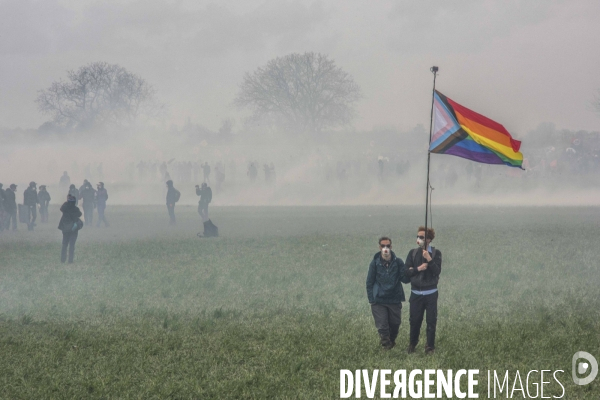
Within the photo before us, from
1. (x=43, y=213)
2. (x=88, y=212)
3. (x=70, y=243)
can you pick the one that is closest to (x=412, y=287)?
(x=70, y=243)

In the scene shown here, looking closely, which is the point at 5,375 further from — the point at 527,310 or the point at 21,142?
the point at 21,142

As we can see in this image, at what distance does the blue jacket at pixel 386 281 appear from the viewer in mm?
10305

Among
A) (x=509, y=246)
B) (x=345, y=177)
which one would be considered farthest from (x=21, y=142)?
(x=509, y=246)

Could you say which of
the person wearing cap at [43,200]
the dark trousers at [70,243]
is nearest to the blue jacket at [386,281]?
the dark trousers at [70,243]

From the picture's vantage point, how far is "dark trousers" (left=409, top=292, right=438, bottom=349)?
9961mm

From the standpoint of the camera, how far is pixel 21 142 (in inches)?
3086

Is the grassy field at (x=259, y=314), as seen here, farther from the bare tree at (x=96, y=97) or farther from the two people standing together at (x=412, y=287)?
the bare tree at (x=96, y=97)

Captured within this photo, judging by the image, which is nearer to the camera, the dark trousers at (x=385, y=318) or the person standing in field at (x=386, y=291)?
the person standing in field at (x=386, y=291)

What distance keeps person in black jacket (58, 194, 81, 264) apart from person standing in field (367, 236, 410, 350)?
12.5 meters

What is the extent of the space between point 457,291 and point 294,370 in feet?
22.7

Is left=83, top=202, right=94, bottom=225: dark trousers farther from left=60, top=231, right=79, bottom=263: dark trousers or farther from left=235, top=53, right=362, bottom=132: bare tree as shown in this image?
left=235, top=53, right=362, bottom=132: bare tree

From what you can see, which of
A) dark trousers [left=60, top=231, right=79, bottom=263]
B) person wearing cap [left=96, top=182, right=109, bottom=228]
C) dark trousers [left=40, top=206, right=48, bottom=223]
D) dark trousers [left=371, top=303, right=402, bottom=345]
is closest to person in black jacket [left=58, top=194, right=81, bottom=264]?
dark trousers [left=60, top=231, right=79, bottom=263]

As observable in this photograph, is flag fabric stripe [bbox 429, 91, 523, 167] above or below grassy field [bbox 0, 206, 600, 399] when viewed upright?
above

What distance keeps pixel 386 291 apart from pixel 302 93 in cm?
5991
